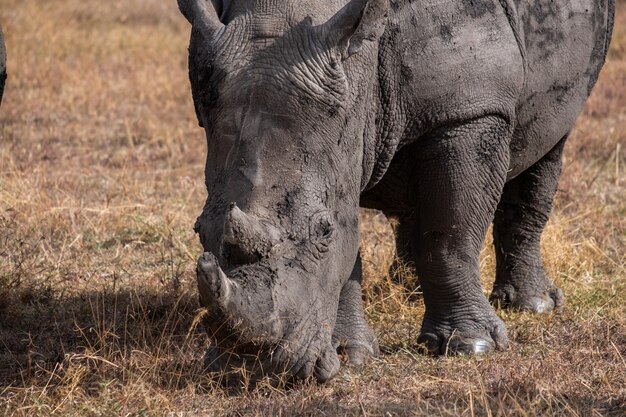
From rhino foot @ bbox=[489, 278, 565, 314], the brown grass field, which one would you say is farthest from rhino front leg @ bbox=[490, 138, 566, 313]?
the brown grass field

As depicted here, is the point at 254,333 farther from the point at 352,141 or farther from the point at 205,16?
the point at 205,16

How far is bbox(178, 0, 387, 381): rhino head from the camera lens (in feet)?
14.9

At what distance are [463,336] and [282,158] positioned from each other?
167 centimetres

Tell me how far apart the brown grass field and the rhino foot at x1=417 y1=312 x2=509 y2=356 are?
0.10 m

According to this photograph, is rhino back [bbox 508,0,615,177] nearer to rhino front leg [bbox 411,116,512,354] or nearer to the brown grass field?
rhino front leg [bbox 411,116,512,354]

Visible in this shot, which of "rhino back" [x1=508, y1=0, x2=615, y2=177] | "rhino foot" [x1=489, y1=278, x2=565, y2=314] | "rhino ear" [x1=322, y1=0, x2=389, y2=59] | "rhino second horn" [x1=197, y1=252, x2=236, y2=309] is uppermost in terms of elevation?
"rhino ear" [x1=322, y1=0, x2=389, y2=59]

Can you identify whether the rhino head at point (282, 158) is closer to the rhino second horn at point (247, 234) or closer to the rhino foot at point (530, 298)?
the rhino second horn at point (247, 234)

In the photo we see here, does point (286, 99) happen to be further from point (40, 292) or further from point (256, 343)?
point (40, 292)

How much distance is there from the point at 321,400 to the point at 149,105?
7.15 metres

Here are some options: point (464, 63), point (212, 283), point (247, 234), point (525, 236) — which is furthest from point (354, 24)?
point (525, 236)

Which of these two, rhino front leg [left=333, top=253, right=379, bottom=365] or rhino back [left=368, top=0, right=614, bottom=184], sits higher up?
rhino back [left=368, top=0, right=614, bottom=184]

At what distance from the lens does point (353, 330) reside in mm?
5824

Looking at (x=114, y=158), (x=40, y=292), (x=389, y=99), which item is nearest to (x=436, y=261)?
(x=389, y=99)

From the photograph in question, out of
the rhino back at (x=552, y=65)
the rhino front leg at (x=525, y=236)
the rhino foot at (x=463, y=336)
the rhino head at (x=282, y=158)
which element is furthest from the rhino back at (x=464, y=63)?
the rhino front leg at (x=525, y=236)
